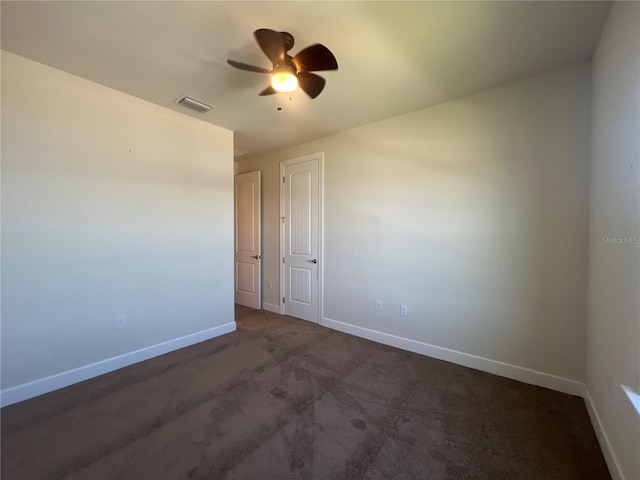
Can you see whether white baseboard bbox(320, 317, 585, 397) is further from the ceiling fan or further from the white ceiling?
the ceiling fan

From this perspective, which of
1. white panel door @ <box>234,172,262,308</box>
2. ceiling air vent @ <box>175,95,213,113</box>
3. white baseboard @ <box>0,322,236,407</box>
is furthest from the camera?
white panel door @ <box>234,172,262,308</box>

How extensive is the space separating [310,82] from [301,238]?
7.41 feet

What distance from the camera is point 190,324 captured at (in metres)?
3.04

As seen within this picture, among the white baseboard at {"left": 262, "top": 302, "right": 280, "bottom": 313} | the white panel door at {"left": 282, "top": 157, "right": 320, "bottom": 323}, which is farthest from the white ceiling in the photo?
the white baseboard at {"left": 262, "top": 302, "right": 280, "bottom": 313}

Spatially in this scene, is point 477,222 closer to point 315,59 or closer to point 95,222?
point 315,59

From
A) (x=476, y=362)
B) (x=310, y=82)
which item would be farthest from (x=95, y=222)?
(x=476, y=362)

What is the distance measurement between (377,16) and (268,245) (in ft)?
10.9

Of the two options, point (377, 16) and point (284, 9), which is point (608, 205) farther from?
point (284, 9)

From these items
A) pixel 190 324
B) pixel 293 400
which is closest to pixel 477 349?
pixel 293 400

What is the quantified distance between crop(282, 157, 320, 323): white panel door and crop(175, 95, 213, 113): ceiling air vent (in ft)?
4.71

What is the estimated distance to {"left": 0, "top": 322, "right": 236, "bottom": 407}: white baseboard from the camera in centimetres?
196

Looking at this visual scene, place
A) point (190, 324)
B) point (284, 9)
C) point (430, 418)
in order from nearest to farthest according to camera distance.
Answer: point (284, 9)
point (430, 418)
point (190, 324)

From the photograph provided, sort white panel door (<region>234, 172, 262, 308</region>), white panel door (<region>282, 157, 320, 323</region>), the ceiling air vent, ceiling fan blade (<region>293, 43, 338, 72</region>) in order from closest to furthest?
ceiling fan blade (<region>293, 43, 338, 72</region>) < the ceiling air vent < white panel door (<region>282, 157, 320, 323</region>) < white panel door (<region>234, 172, 262, 308</region>)

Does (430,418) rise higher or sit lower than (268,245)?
lower
